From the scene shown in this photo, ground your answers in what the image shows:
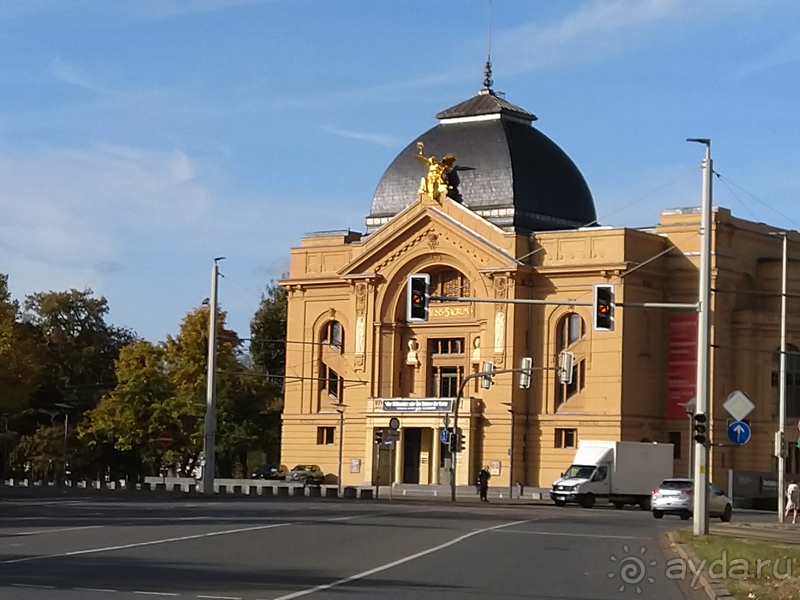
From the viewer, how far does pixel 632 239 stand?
8262cm

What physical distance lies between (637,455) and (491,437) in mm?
17495

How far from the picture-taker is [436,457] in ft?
282

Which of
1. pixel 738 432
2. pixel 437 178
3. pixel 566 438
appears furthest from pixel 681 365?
pixel 738 432

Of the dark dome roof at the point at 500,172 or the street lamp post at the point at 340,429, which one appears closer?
the street lamp post at the point at 340,429

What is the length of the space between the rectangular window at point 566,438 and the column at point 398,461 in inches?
346

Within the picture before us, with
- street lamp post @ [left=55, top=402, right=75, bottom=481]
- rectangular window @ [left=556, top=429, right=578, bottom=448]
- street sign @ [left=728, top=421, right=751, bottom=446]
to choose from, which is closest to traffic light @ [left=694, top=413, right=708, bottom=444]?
street sign @ [left=728, top=421, right=751, bottom=446]

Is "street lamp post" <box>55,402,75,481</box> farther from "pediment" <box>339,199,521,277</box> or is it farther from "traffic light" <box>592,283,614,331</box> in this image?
"traffic light" <box>592,283,614,331</box>

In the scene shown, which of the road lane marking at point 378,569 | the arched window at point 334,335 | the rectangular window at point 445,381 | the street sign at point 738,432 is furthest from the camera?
the arched window at point 334,335

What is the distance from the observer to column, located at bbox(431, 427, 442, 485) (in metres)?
85.8

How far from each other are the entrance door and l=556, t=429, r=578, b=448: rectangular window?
800 cm

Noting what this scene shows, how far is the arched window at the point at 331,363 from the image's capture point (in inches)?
3620

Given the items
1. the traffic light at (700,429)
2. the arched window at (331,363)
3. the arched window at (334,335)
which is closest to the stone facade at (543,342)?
the arched window at (331,363)

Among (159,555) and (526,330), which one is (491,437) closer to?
(526,330)

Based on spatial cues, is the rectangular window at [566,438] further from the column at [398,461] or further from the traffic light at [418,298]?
the traffic light at [418,298]
